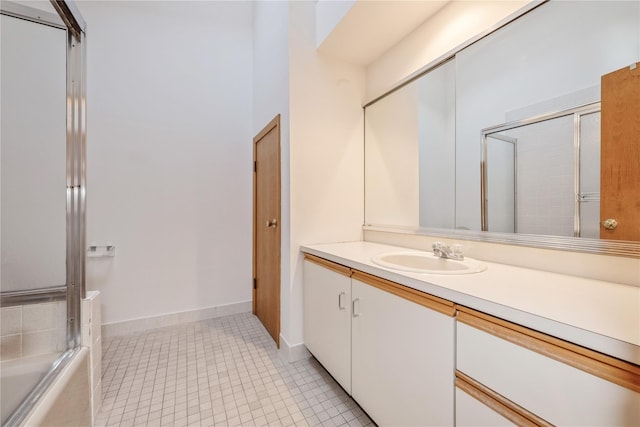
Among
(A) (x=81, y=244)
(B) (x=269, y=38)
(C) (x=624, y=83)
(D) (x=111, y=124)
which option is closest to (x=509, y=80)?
(C) (x=624, y=83)

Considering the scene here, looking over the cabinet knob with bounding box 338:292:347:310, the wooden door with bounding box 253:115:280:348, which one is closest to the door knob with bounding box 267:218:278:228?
the wooden door with bounding box 253:115:280:348

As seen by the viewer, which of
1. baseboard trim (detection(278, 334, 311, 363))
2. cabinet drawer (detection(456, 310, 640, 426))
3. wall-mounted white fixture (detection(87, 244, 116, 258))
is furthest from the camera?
wall-mounted white fixture (detection(87, 244, 116, 258))

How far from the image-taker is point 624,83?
962mm

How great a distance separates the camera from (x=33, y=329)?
4.50ft

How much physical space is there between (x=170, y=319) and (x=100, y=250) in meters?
0.86

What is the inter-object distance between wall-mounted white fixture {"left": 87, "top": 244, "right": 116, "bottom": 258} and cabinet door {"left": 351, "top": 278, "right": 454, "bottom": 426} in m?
2.18

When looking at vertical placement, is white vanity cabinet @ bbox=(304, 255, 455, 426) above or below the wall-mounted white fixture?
below

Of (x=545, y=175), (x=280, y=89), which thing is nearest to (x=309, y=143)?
(x=280, y=89)

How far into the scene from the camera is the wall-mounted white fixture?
225 cm

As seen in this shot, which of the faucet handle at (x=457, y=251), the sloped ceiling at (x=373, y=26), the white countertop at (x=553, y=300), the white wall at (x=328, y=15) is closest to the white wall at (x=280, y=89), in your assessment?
the white wall at (x=328, y=15)

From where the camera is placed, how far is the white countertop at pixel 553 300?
580mm

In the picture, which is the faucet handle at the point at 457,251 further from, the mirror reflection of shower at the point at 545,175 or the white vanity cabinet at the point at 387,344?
the white vanity cabinet at the point at 387,344

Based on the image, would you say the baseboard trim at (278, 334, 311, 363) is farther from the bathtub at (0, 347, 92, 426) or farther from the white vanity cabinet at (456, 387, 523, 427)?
the white vanity cabinet at (456, 387, 523, 427)

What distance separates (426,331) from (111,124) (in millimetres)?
2844
